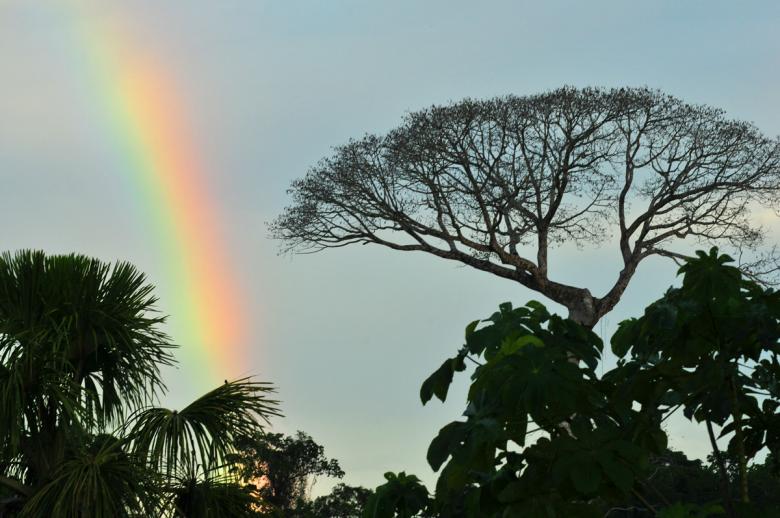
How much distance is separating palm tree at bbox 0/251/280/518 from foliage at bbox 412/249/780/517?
11.9ft

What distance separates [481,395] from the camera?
482 cm

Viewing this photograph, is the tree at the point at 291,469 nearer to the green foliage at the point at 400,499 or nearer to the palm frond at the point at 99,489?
the palm frond at the point at 99,489

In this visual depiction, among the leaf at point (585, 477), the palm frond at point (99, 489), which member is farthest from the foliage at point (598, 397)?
the palm frond at point (99, 489)

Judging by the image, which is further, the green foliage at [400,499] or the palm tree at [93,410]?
the palm tree at [93,410]

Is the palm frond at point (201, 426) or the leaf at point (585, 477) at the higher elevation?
the palm frond at point (201, 426)

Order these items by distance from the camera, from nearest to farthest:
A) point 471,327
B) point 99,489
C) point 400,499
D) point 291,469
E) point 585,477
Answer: point 585,477, point 471,327, point 400,499, point 99,489, point 291,469

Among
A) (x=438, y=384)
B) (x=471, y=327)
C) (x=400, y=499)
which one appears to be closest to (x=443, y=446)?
(x=438, y=384)

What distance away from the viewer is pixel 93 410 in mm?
9531

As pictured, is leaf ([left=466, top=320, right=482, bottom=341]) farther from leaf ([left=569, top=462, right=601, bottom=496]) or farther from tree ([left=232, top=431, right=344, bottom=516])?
tree ([left=232, top=431, right=344, bottom=516])

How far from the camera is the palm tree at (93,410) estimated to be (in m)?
8.45

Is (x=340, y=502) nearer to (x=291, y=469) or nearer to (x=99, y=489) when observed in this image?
(x=291, y=469)

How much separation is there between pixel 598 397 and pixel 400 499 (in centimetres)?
139

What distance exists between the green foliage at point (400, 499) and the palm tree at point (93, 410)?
3253mm

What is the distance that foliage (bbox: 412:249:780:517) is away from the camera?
4430mm
